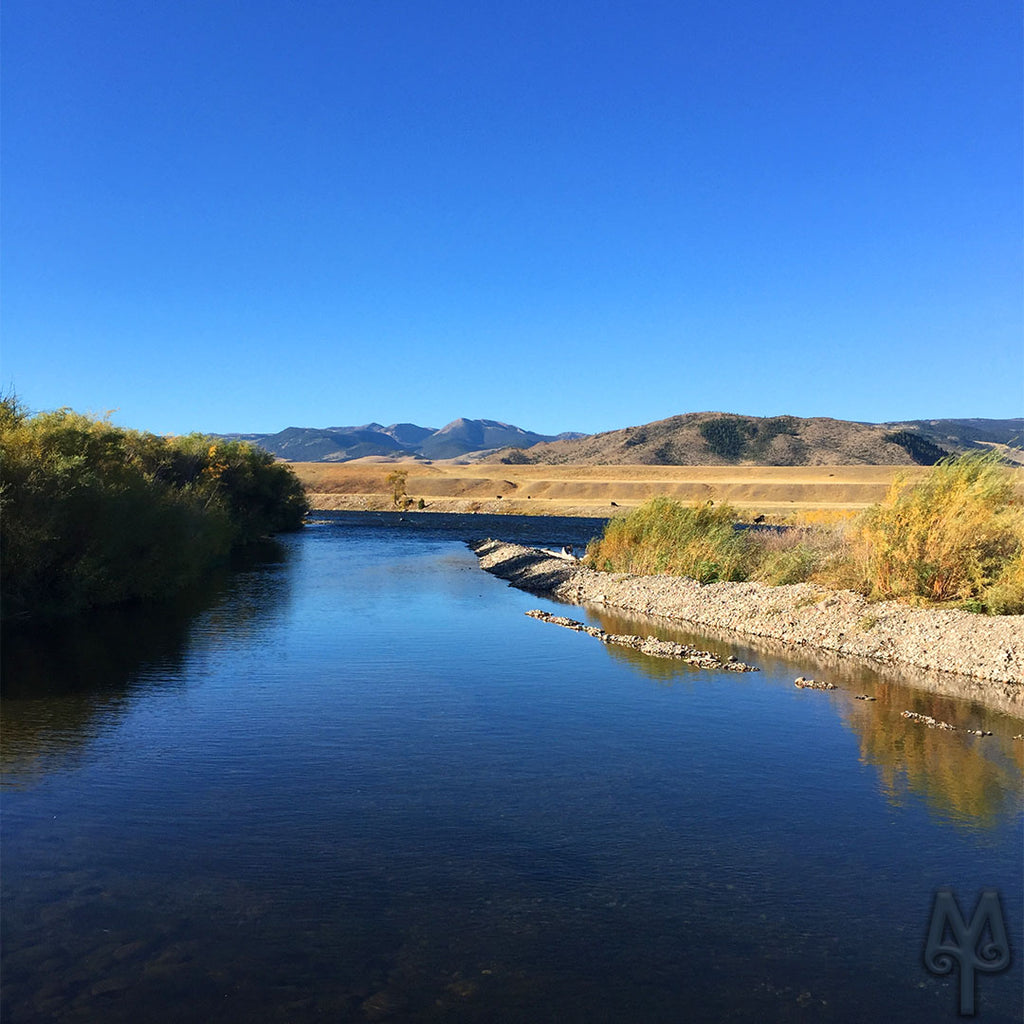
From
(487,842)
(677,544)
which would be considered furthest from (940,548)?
(487,842)

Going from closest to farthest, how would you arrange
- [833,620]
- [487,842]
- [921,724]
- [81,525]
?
[487,842] < [921,724] < [833,620] < [81,525]

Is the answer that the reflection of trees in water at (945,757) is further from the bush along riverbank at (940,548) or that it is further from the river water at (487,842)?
the bush along riverbank at (940,548)

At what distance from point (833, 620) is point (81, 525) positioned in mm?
21267

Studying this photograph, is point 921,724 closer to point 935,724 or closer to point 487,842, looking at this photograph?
point 935,724

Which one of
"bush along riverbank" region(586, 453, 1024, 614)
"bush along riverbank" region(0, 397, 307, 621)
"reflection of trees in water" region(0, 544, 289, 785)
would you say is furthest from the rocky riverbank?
"bush along riverbank" region(0, 397, 307, 621)

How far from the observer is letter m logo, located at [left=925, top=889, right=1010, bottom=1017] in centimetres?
777

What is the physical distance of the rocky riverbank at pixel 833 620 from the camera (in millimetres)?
20156

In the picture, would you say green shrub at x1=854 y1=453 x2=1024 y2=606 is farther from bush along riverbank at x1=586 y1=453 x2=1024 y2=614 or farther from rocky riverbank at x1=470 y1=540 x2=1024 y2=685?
rocky riverbank at x1=470 y1=540 x2=1024 y2=685

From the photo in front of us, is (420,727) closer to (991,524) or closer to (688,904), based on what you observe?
(688,904)

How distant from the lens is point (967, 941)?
8.27 m

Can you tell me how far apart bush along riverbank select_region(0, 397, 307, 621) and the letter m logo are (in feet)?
69.0

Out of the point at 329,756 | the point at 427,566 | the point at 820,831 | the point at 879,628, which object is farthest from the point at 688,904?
the point at 427,566

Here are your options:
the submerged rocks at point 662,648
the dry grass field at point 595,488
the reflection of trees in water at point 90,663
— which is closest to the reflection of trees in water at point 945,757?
the submerged rocks at point 662,648

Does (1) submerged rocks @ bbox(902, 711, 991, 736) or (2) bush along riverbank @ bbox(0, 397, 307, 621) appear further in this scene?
(2) bush along riverbank @ bbox(0, 397, 307, 621)
